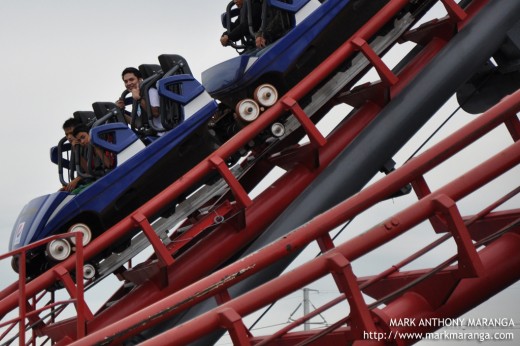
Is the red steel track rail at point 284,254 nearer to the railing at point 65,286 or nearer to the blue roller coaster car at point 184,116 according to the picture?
the railing at point 65,286

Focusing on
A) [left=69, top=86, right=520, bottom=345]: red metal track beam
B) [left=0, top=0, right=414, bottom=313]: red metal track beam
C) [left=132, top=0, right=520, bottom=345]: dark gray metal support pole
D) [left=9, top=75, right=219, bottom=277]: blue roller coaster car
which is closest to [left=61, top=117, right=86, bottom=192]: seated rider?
[left=9, top=75, right=219, bottom=277]: blue roller coaster car

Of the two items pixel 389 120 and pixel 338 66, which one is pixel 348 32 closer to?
pixel 338 66

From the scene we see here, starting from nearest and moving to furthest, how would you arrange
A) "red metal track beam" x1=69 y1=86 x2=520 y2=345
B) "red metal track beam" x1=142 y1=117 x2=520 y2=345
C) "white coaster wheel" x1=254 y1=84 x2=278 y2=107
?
"red metal track beam" x1=142 y1=117 x2=520 y2=345 < "red metal track beam" x1=69 y1=86 x2=520 y2=345 < "white coaster wheel" x1=254 y1=84 x2=278 y2=107

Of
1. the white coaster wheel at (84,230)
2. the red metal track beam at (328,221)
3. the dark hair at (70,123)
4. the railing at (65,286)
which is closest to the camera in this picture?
the red metal track beam at (328,221)

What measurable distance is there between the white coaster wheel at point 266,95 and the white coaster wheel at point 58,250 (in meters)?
1.55

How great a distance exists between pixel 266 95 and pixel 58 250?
65.9 inches

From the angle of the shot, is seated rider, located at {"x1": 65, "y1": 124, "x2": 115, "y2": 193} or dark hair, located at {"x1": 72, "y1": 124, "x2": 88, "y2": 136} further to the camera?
dark hair, located at {"x1": 72, "y1": 124, "x2": 88, "y2": 136}

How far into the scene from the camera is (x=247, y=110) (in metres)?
5.31

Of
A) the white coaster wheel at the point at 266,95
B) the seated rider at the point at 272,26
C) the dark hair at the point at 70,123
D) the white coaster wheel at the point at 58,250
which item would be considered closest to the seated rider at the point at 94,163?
the dark hair at the point at 70,123

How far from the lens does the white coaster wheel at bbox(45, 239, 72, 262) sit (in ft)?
16.2

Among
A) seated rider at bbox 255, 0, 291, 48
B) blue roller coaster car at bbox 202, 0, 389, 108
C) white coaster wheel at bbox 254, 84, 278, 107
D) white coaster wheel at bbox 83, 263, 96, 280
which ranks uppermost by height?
seated rider at bbox 255, 0, 291, 48

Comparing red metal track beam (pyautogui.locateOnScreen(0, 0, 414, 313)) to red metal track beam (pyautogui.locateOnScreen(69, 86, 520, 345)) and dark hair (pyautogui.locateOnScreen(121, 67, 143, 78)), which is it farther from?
red metal track beam (pyautogui.locateOnScreen(69, 86, 520, 345))

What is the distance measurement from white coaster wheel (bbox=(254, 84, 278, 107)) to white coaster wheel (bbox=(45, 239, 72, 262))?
1.55 meters

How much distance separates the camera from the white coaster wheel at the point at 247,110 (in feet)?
17.4
